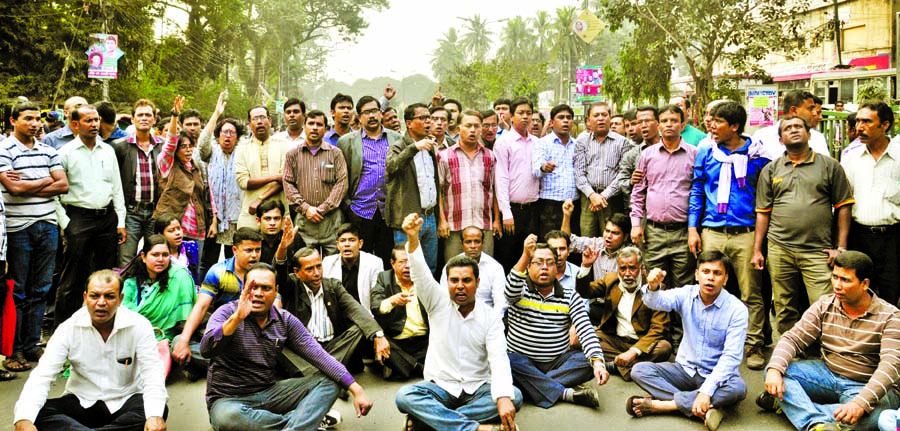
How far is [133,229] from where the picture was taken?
725 centimetres

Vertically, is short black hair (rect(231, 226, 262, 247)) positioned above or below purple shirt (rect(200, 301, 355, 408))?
above

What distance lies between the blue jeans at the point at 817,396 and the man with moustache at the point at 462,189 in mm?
3060

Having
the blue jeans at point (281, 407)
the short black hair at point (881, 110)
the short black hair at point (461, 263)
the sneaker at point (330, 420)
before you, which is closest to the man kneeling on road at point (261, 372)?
the blue jeans at point (281, 407)

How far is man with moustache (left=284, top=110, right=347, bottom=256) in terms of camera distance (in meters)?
7.03

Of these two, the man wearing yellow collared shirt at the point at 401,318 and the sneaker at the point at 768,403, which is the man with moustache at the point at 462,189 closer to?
the man wearing yellow collared shirt at the point at 401,318

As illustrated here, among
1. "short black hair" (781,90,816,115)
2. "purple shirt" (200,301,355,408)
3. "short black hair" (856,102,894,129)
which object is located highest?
"short black hair" (781,90,816,115)

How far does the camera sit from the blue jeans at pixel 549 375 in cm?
557

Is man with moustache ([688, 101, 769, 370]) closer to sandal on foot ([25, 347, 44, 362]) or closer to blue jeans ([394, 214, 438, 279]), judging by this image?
blue jeans ([394, 214, 438, 279])

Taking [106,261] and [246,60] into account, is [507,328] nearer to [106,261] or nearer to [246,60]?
[106,261]

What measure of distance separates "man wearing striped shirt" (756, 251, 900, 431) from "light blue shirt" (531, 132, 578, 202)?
294cm

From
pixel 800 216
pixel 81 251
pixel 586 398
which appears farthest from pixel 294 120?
pixel 800 216

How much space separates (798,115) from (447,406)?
429 centimetres

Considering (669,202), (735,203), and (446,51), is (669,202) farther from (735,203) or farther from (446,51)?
(446,51)

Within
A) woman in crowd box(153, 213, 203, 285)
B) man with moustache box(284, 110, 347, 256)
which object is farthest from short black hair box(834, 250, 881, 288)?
woman in crowd box(153, 213, 203, 285)
